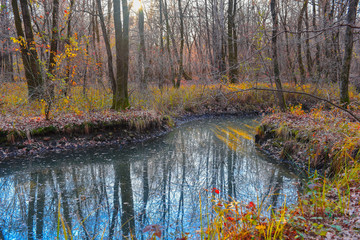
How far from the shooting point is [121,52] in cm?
983

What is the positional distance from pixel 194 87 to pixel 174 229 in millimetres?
11500

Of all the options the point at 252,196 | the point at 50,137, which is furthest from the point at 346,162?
the point at 50,137

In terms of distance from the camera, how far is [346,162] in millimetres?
4711

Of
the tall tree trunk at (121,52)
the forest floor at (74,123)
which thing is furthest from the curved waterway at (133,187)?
the tall tree trunk at (121,52)

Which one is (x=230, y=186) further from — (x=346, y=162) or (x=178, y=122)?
(x=178, y=122)

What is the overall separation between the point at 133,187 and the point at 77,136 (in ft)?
12.5

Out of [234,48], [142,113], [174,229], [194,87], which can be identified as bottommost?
[174,229]

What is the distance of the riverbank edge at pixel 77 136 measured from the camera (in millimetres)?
7270

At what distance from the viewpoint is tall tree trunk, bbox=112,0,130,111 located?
9664mm

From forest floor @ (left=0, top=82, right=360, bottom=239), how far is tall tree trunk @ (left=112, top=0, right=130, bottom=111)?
1.84 feet

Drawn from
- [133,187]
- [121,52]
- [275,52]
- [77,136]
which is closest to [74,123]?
[77,136]

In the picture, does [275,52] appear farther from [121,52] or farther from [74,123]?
[74,123]

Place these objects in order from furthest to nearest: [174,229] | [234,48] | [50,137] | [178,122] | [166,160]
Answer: [234,48]
[178,122]
[50,137]
[166,160]
[174,229]

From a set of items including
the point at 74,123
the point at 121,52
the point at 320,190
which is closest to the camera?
the point at 320,190
